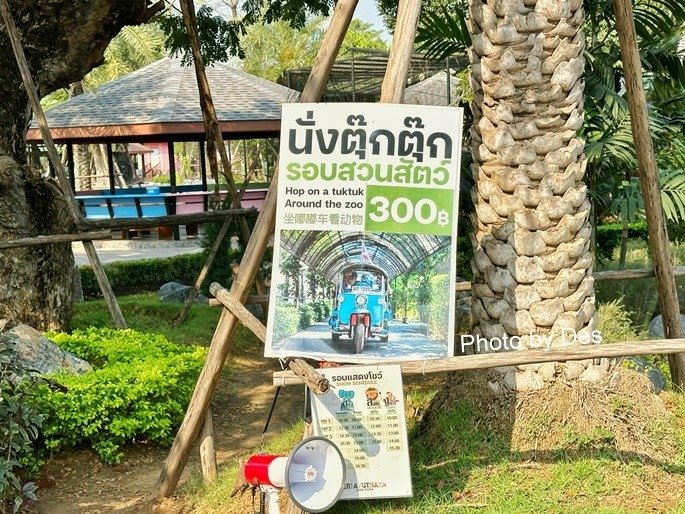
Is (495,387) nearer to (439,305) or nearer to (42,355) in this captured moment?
(439,305)

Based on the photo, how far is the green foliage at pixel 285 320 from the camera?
4.51m

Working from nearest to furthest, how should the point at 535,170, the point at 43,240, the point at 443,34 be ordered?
the point at 535,170, the point at 43,240, the point at 443,34

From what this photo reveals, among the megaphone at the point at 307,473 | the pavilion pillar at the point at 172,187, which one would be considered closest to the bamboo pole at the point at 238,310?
the megaphone at the point at 307,473

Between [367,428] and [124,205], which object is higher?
[124,205]

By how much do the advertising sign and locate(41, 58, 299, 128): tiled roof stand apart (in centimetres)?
1372

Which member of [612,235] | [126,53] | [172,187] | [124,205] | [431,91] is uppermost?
[126,53]

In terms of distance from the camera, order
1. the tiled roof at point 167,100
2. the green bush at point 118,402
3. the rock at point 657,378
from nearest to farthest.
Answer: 1. the green bush at point 118,402
2. the rock at point 657,378
3. the tiled roof at point 167,100

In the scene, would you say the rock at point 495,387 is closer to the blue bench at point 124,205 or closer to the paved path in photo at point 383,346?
the paved path in photo at point 383,346

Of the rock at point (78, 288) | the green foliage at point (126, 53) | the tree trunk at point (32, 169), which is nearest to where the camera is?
the tree trunk at point (32, 169)

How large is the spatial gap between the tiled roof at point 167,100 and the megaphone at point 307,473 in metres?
14.1

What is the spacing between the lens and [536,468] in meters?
4.93

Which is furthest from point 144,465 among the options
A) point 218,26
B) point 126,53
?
point 126,53

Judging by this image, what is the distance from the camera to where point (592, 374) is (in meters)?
5.19

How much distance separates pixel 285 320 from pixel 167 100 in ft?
49.3
